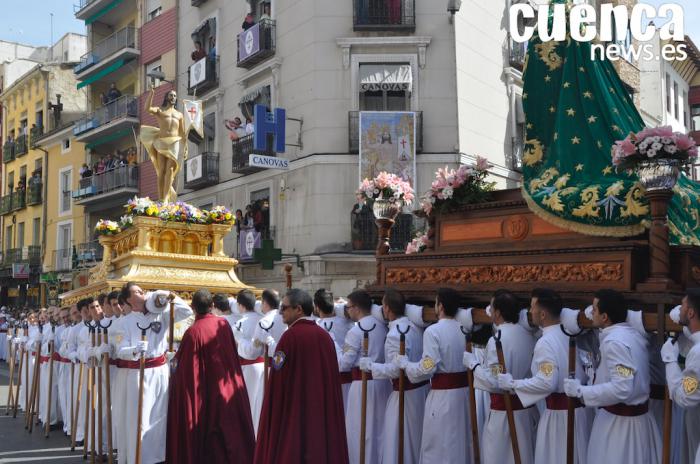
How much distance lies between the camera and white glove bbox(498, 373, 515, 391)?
5.19 m

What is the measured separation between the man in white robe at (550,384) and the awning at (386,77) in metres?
13.4

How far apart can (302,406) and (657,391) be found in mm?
2429

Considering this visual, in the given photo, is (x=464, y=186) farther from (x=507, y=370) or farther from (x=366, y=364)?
(x=507, y=370)

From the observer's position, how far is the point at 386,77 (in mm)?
18234

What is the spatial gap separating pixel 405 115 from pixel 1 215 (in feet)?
90.8

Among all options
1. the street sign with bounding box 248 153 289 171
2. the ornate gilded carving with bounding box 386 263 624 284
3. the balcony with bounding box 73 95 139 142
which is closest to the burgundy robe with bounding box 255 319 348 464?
the ornate gilded carving with bounding box 386 263 624 284

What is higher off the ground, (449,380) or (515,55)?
(515,55)

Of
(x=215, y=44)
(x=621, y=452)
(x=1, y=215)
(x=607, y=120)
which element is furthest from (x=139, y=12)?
(x=621, y=452)

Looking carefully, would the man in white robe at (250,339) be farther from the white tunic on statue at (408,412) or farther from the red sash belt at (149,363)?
the white tunic on statue at (408,412)

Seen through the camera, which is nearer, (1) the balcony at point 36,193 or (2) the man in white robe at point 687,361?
(2) the man in white robe at point 687,361

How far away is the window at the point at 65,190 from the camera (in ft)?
102

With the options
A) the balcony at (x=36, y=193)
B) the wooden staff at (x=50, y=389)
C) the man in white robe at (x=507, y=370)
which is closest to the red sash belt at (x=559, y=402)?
the man in white robe at (x=507, y=370)

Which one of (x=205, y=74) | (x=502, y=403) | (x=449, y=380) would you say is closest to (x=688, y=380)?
(x=502, y=403)

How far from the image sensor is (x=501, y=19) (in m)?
19.8
